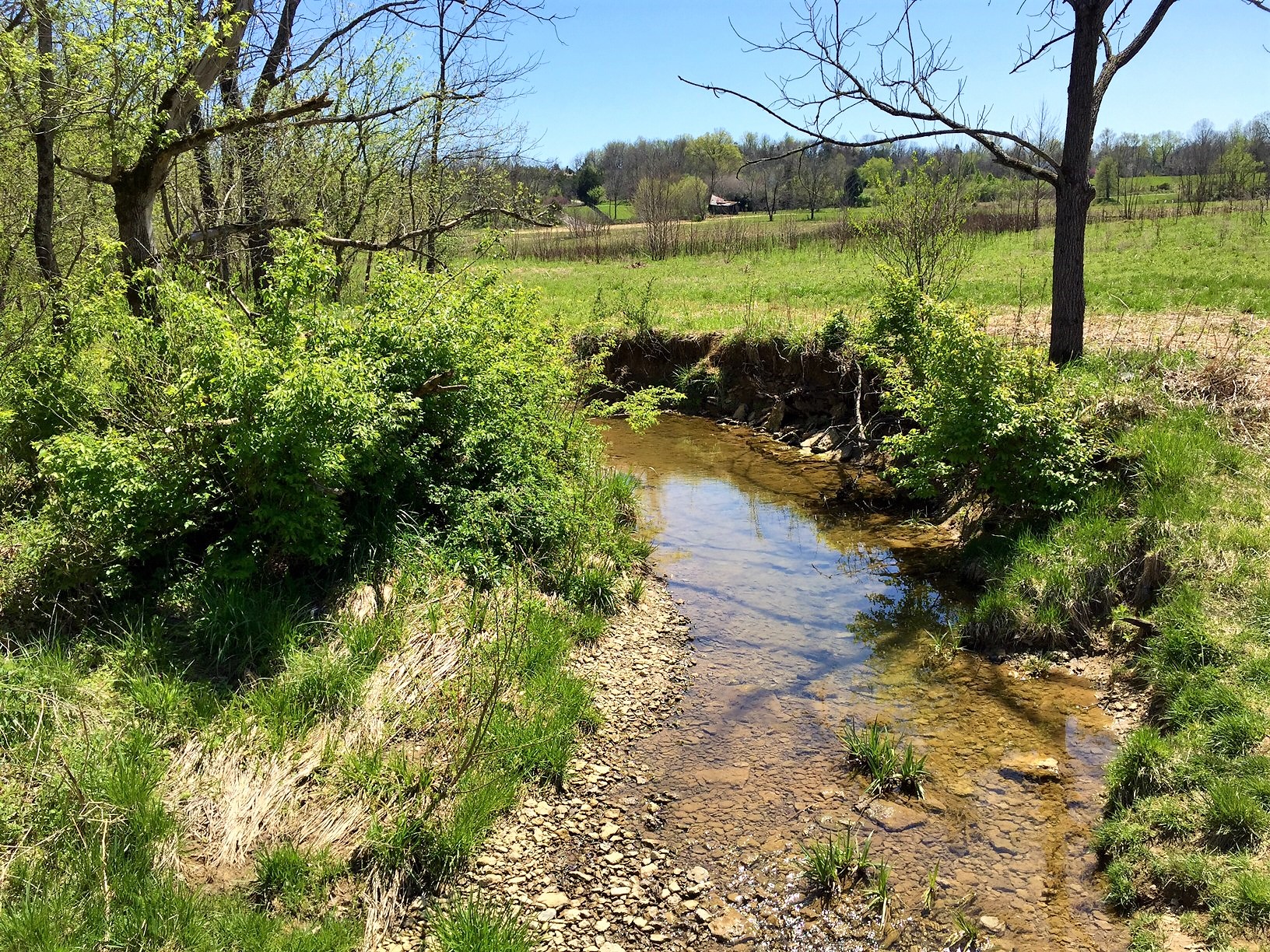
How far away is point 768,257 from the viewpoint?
29.3 m

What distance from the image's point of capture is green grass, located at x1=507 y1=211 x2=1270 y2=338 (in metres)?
13.9

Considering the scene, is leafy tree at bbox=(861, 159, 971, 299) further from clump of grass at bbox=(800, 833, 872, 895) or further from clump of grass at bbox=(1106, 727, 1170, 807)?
clump of grass at bbox=(800, 833, 872, 895)

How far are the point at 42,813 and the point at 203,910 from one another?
3.03 ft

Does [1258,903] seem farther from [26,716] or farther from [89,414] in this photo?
[89,414]

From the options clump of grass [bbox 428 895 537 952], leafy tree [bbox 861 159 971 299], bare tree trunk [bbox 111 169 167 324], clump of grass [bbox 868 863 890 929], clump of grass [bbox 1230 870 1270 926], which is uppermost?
leafy tree [bbox 861 159 971 299]

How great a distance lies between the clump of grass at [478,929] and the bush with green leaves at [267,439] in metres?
2.66

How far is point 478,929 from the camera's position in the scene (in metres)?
3.73

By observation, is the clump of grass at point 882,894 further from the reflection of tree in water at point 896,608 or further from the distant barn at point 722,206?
the distant barn at point 722,206

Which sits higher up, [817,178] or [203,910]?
[817,178]

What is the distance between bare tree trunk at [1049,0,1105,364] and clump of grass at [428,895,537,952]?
29.0ft

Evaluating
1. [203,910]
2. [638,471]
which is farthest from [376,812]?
[638,471]

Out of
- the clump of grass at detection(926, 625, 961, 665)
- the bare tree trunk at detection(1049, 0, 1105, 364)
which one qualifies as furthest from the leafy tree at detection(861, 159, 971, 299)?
the clump of grass at detection(926, 625, 961, 665)

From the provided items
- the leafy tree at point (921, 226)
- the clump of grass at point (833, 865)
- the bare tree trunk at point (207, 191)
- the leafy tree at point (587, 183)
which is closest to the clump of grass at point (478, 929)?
the clump of grass at point (833, 865)

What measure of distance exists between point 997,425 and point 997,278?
12674 millimetres
